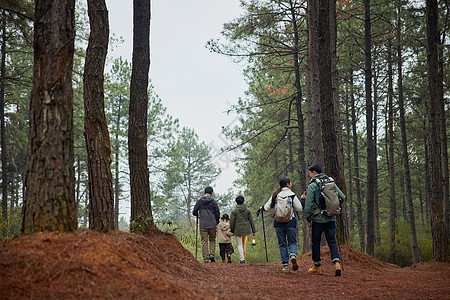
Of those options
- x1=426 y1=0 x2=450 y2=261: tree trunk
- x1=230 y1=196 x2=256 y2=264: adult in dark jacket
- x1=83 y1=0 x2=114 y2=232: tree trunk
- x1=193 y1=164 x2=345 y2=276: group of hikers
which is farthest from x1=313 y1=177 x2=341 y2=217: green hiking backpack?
x1=426 y1=0 x2=450 y2=261: tree trunk

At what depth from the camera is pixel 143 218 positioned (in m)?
7.92

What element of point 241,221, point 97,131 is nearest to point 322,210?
point 97,131

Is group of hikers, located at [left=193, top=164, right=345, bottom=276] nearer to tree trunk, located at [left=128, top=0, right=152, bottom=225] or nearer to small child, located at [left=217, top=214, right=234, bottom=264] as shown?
tree trunk, located at [left=128, top=0, right=152, bottom=225]

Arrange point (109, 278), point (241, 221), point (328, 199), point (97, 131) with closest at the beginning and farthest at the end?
1. point (109, 278)
2. point (97, 131)
3. point (328, 199)
4. point (241, 221)

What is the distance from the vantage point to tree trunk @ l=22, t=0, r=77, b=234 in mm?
4527

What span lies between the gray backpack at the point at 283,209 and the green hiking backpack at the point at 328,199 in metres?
0.91

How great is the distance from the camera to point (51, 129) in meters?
4.62

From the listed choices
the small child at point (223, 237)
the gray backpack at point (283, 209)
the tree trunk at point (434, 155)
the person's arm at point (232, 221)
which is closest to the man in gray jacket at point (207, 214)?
the person's arm at point (232, 221)

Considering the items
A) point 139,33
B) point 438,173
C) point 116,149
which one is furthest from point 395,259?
point 116,149

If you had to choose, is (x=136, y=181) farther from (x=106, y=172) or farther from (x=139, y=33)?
(x=139, y=33)

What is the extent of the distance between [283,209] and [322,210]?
1.09m

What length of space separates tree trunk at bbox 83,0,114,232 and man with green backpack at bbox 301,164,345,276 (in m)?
3.90

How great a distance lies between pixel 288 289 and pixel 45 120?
13.5ft

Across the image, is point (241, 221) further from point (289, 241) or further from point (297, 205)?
point (297, 205)
